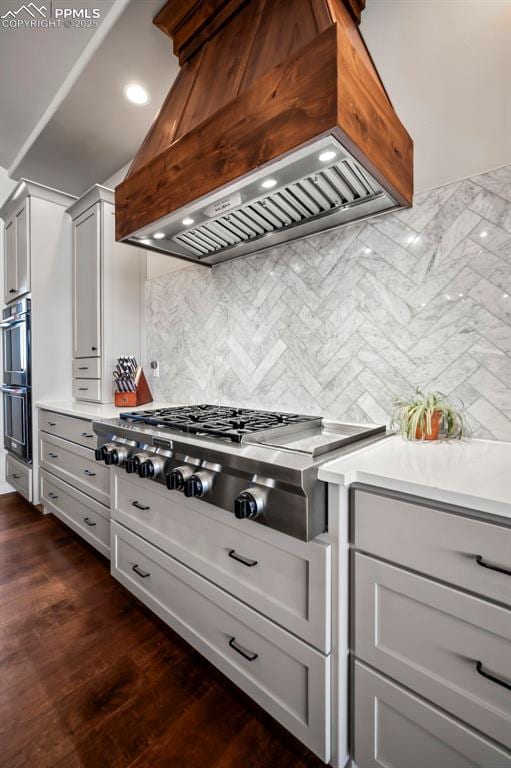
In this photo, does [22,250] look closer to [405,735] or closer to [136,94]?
[136,94]

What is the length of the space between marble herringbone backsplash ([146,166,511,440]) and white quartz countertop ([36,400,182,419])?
42 centimetres

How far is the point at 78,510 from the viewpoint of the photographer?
2230mm

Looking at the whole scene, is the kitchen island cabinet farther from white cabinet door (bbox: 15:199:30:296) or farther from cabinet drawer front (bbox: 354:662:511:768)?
white cabinet door (bbox: 15:199:30:296)

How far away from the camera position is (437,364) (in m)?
1.34

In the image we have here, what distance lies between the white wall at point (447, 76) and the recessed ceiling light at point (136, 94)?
1294 millimetres

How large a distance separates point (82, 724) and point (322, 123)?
6.39 feet

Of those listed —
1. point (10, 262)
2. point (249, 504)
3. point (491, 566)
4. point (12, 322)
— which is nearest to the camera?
point (491, 566)

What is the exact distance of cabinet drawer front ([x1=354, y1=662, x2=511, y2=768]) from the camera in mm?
760

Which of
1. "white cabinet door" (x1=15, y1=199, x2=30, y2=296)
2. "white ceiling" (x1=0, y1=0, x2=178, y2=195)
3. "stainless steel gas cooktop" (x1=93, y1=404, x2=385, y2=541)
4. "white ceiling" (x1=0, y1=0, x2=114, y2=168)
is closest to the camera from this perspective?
"stainless steel gas cooktop" (x1=93, y1=404, x2=385, y2=541)

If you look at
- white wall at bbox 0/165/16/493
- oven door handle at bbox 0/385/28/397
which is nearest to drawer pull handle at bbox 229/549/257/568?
oven door handle at bbox 0/385/28/397

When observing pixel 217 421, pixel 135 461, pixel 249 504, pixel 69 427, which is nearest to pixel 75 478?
pixel 69 427

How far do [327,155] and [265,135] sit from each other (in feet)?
0.67

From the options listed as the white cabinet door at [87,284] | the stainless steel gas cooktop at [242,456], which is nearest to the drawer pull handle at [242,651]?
the stainless steel gas cooktop at [242,456]

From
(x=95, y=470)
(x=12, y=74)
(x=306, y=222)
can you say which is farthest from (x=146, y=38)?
(x=95, y=470)
